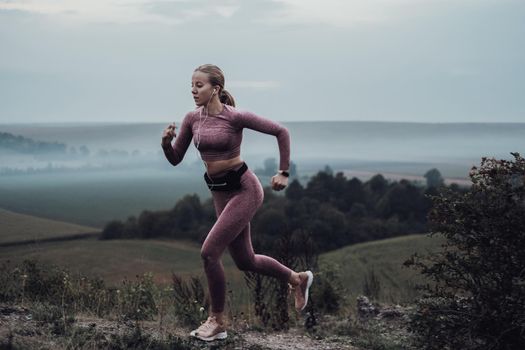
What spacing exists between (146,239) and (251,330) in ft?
112

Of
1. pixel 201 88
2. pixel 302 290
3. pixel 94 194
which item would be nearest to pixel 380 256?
pixel 94 194

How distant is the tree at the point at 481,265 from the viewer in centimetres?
651

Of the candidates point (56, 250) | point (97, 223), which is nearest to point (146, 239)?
point (97, 223)

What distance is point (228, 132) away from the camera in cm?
654

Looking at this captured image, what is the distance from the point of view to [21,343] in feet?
20.9

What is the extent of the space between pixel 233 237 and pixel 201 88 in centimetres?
141

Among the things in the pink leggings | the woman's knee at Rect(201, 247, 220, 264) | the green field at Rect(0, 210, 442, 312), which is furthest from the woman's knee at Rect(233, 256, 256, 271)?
the green field at Rect(0, 210, 442, 312)

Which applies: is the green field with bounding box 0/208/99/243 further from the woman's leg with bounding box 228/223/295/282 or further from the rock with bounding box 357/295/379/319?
the woman's leg with bounding box 228/223/295/282

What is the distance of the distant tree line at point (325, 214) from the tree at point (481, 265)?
27.2 m

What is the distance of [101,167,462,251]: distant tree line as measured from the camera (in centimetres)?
4057

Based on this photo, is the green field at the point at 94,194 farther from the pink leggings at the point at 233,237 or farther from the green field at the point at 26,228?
the pink leggings at the point at 233,237

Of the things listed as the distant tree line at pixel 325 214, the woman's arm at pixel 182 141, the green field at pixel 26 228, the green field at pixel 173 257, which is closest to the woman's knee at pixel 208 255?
the woman's arm at pixel 182 141

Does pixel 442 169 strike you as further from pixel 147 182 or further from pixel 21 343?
pixel 21 343

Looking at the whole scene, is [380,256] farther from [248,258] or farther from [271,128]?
[271,128]
